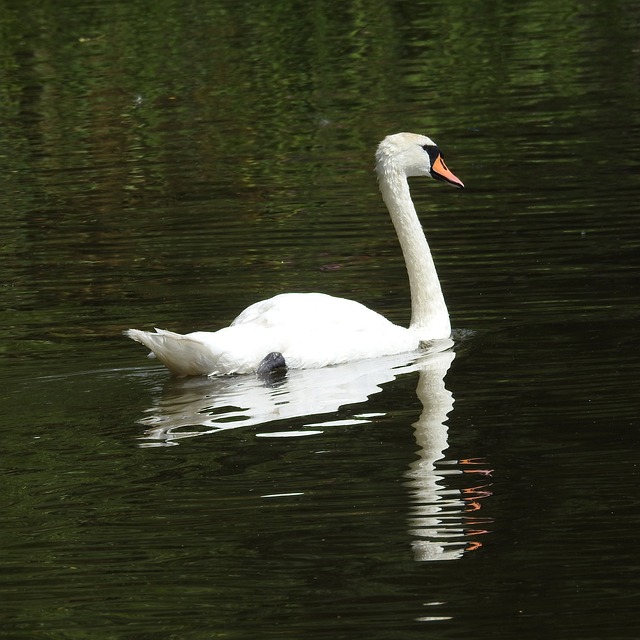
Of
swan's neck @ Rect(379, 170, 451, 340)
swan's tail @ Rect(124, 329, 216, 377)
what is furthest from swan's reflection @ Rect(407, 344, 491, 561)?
swan's neck @ Rect(379, 170, 451, 340)

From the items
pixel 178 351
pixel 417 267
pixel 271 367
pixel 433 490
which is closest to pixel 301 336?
pixel 271 367

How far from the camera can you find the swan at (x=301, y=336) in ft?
24.6

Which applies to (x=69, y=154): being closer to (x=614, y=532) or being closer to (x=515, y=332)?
(x=515, y=332)

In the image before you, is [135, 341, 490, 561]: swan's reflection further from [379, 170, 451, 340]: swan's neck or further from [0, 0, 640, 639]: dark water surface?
[379, 170, 451, 340]: swan's neck

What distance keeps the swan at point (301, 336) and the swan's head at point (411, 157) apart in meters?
0.58

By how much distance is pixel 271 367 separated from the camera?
768cm

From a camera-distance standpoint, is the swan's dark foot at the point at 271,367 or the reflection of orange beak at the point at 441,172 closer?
the swan's dark foot at the point at 271,367

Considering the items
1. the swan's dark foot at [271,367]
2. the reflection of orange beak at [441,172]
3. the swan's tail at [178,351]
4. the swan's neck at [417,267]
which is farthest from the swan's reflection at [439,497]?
the reflection of orange beak at [441,172]

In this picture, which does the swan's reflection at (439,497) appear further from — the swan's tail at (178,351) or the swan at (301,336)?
the swan's tail at (178,351)

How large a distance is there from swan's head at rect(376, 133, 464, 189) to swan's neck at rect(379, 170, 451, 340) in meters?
0.04

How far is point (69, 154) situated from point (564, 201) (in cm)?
625

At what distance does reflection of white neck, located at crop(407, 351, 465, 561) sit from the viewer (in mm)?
5191

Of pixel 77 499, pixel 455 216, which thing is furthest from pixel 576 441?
pixel 455 216

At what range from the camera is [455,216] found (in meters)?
11.8
